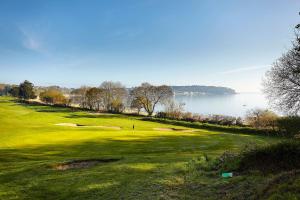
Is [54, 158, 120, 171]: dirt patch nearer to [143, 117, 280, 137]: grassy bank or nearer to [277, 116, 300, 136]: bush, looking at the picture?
[277, 116, 300, 136]: bush

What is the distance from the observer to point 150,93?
93125 mm

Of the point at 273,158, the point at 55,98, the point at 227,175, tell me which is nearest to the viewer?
the point at 227,175

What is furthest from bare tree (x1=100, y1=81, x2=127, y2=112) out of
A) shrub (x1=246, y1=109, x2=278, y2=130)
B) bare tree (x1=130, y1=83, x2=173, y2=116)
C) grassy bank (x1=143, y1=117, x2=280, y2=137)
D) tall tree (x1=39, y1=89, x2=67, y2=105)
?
shrub (x1=246, y1=109, x2=278, y2=130)

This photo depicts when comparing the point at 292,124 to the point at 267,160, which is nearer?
the point at 267,160

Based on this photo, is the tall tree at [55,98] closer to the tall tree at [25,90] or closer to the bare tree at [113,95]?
the tall tree at [25,90]

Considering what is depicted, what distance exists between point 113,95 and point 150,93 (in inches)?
762

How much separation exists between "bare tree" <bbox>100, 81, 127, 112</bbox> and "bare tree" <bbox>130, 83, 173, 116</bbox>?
12794 mm

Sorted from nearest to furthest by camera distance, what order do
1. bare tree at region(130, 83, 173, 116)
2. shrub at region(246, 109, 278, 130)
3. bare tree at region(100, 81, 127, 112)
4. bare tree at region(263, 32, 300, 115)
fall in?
bare tree at region(263, 32, 300, 115) → shrub at region(246, 109, 278, 130) → bare tree at region(130, 83, 173, 116) → bare tree at region(100, 81, 127, 112)

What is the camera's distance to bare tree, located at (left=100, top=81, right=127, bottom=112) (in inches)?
4090

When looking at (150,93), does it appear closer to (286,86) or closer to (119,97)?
(119,97)

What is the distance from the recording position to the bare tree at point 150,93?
302ft

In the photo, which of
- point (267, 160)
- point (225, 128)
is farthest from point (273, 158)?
point (225, 128)

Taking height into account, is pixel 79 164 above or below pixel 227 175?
below

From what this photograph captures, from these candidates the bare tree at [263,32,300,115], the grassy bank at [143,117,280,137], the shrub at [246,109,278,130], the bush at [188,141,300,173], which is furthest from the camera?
the shrub at [246,109,278,130]
